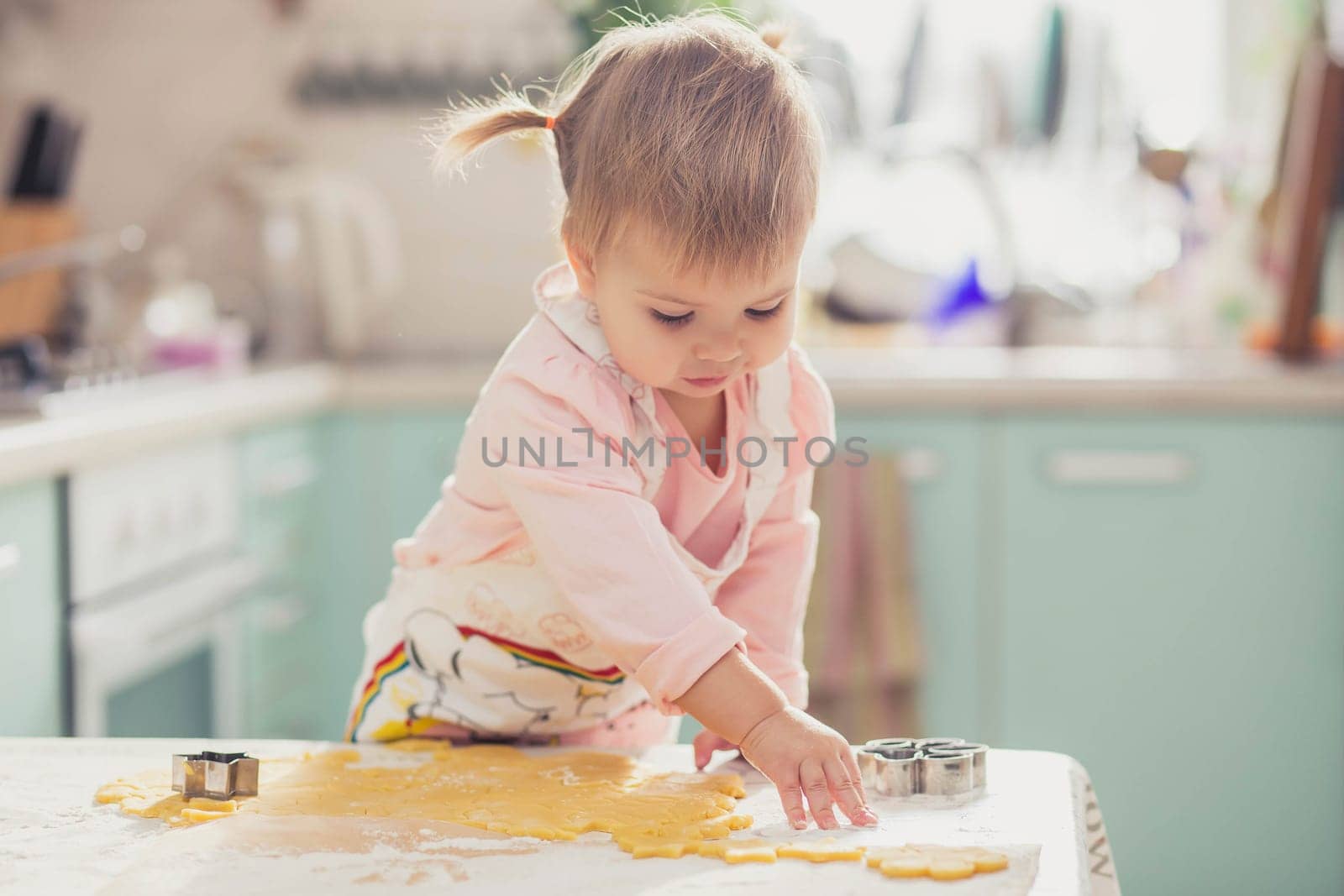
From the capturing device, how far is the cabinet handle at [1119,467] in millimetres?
2135

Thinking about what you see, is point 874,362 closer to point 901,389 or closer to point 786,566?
point 901,389

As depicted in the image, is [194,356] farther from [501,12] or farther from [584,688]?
[584,688]

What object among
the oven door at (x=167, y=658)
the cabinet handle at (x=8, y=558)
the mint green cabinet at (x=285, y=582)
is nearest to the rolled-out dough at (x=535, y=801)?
the cabinet handle at (x=8, y=558)

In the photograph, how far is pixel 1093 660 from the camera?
84.7 inches

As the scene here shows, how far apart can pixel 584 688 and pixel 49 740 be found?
14.1 inches

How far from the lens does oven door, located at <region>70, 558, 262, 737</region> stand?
165 centimetres

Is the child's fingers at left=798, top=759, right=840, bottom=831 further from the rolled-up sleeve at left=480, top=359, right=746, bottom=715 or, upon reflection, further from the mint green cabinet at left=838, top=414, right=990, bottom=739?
the mint green cabinet at left=838, top=414, right=990, bottom=739

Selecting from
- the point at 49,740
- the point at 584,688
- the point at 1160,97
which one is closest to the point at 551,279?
the point at 584,688

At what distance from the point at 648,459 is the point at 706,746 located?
19 cm

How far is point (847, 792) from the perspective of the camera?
805 mm

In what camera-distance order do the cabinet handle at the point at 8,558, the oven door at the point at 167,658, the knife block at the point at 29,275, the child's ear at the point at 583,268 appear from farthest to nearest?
the knife block at the point at 29,275 < the oven door at the point at 167,658 < the cabinet handle at the point at 8,558 < the child's ear at the point at 583,268

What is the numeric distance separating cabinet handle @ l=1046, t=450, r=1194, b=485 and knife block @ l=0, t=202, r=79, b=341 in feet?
4.97

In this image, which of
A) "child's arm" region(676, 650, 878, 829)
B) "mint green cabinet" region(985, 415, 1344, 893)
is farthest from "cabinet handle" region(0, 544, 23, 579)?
"mint green cabinet" region(985, 415, 1344, 893)

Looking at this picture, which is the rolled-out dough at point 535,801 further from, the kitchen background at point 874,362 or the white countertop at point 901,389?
the white countertop at point 901,389
